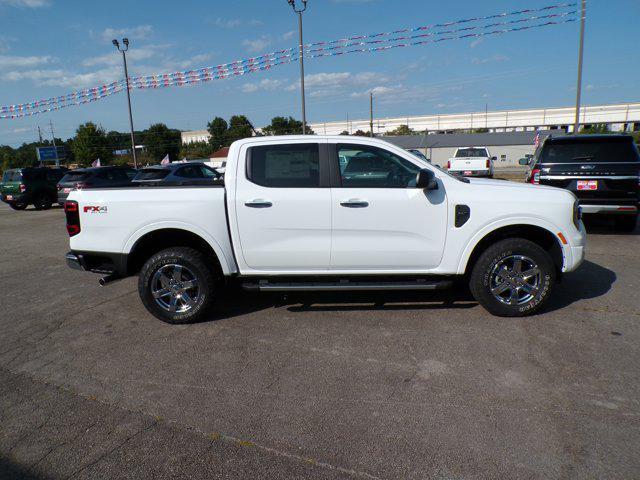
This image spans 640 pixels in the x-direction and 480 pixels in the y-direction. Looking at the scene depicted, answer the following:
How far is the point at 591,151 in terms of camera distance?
316 inches

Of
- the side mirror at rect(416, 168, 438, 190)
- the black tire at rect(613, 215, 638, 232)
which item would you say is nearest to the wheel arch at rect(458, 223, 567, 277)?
the side mirror at rect(416, 168, 438, 190)

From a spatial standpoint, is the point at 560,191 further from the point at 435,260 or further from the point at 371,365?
the point at 371,365

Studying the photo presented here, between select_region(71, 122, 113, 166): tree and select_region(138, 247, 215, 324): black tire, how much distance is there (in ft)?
246

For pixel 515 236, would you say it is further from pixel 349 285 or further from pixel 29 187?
pixel 29 187

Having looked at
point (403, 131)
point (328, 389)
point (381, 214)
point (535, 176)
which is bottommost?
point (328, 389)

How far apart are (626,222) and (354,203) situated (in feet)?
24.2

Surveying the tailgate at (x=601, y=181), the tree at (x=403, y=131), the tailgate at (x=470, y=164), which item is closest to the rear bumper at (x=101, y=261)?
the tailgate at (x=601, y=181)

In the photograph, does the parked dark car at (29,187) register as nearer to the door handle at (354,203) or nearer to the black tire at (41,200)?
the black tire at (41,200)

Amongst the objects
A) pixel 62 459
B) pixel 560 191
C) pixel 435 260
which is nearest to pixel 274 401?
pixel 62 459

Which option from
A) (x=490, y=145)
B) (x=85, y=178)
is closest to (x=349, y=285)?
(x=85, y=178)

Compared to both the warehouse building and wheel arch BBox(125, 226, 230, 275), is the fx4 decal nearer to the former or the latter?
wheel arch BBox(125, 226, 230, 275)

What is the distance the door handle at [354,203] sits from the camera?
13.9 ft

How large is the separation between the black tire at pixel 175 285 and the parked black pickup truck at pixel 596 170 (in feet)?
21.8

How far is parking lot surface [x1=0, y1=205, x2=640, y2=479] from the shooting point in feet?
8.14
